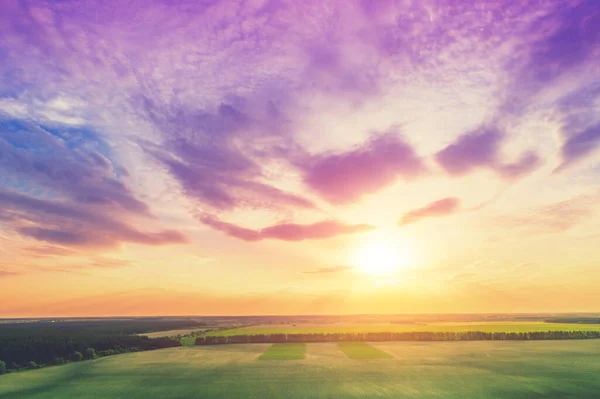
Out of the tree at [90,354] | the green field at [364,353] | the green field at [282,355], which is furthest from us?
the tree at [90,354]

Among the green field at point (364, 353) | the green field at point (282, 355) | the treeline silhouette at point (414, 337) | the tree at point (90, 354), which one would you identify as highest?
the treeline silhouette at point (414, 337)

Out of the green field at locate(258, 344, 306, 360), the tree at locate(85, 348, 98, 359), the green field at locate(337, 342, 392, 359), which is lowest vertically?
the tree at locate(85, 348, 98, 359)

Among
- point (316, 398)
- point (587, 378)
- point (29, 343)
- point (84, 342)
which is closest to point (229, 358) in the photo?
point (316, 398)

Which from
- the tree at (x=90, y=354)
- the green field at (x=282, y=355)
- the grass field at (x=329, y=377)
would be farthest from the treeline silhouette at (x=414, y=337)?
the grass field at (x=329, y=377)

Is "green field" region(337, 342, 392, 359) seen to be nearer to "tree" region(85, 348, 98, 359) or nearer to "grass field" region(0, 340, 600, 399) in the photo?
"grass field" region(0, 340, 600, 399)

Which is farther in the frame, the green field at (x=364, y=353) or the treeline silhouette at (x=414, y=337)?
the treeline silhouette at (x=414, y=337)

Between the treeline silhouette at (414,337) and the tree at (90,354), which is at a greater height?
the treeline silhouette at (414,337)

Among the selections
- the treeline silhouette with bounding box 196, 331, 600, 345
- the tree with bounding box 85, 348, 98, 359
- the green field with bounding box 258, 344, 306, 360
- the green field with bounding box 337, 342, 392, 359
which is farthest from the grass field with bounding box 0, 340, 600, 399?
the treeline silhouette with bounding box 196, 331, 600, 345

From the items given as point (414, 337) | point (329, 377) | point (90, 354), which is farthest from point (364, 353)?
point (90, 354)

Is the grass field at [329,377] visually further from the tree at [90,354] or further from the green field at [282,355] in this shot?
the tree at [90,354]
